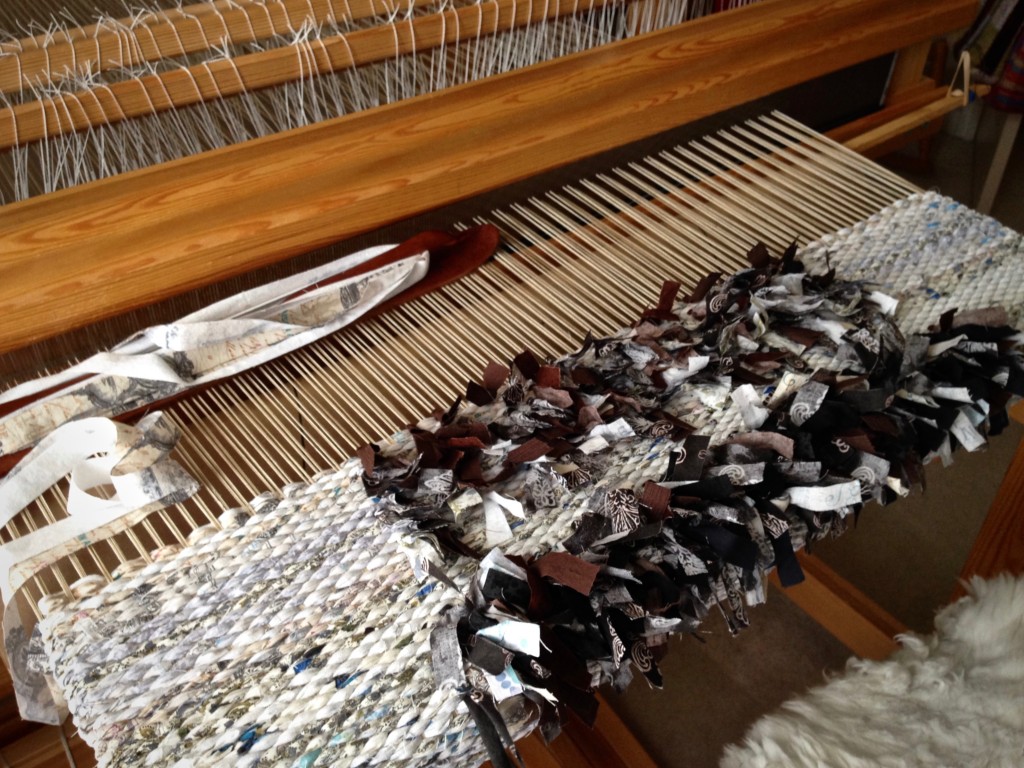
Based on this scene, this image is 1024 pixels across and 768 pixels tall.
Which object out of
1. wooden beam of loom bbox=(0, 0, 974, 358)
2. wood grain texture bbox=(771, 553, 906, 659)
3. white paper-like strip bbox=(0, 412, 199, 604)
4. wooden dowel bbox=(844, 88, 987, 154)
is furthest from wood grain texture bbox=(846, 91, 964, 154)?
white paper-like strip bbox=(0, 412, 199, 604)

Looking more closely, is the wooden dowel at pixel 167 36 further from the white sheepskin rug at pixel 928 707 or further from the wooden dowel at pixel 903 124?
the white sheepskin rug at pixel 928 707

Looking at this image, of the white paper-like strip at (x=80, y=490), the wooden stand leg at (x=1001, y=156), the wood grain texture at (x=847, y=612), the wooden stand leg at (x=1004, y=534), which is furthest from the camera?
the wooden stand leg at (x=1001, y=156)

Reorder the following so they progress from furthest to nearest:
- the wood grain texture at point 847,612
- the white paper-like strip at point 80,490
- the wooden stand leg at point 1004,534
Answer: the wood grain texture at point 847,612, the wooden stand leg at point 1004,534, the white paper-like strip at point 80,490

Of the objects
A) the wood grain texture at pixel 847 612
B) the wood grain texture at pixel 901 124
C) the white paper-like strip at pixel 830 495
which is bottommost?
the wood grain texture at pixel 847 612

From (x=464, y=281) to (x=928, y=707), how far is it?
31.3 inches

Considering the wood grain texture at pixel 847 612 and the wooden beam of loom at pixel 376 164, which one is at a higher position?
the wooden beam of loom at pixel 376 164

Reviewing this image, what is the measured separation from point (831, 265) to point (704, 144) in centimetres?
42

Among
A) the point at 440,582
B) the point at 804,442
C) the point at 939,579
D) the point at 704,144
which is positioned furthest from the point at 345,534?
the point at 939,579

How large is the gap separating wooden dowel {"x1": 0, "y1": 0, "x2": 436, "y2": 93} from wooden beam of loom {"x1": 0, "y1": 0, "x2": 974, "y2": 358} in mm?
134

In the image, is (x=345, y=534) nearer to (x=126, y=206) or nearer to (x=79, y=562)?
(x=79, y=562)

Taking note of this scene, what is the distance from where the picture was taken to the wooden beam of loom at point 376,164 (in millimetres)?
935

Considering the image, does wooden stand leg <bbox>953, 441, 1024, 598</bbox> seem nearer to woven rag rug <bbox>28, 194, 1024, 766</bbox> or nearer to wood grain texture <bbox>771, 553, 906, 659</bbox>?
wood grain texture <bbox>771, 553, 906, 659</bbox>

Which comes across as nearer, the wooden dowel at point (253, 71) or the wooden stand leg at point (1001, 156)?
the wooden dowel at point (253, 71)

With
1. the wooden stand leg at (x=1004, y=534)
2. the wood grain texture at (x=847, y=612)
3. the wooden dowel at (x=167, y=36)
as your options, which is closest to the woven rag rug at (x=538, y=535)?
the wooden stand leg at (x=1004, y=534)
